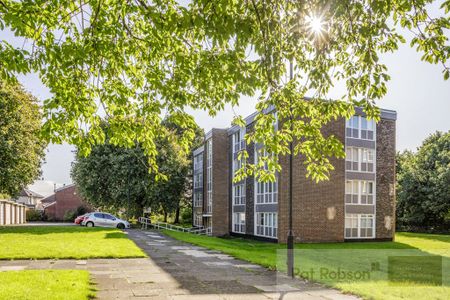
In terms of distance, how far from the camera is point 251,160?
3991 centimetres

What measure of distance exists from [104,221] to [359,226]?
22.1 metres

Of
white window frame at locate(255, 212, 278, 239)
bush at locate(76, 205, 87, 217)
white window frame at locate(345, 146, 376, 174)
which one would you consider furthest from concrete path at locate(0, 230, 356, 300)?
bush at locate(76, 205, 87, 217)

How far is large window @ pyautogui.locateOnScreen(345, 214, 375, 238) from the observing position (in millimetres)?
36719

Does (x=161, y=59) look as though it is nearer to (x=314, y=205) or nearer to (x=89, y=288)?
(x=89, y=288)

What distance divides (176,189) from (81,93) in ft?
142

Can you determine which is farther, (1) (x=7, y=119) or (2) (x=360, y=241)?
(2) (x=360, y=241)

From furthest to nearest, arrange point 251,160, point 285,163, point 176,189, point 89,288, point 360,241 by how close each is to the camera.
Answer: point 176,189 < point 251,160 < point 360,241 < point 285,163 < point 89,288

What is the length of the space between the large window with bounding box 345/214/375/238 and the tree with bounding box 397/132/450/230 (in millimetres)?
16359

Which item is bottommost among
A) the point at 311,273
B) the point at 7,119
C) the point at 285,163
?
the point at 311,273

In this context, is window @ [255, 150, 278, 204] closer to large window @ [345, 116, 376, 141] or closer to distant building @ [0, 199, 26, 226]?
large window @ [345, 116, 376, 141]

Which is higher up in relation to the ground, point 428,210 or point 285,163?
point 285,163

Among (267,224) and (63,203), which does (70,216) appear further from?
(267,224)

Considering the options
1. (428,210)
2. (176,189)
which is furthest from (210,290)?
(428,210)

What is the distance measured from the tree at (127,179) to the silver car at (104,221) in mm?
5064
